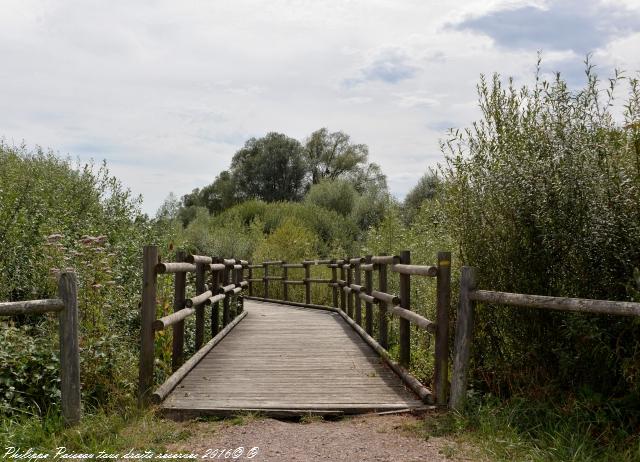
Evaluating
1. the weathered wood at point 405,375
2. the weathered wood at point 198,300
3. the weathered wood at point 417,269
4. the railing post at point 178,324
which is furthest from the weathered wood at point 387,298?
the railing post at point 178,324

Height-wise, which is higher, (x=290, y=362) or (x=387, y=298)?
(x=387, y=298)

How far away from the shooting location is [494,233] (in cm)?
576

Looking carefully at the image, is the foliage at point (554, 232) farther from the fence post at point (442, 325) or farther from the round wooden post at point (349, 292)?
the round wooden post at point (349, 292)

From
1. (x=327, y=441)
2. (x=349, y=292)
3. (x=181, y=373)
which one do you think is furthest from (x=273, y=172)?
(x=327, y=441)

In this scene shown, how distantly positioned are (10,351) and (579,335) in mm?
4689

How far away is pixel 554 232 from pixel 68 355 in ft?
12.7

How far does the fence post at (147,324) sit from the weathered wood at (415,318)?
232cm

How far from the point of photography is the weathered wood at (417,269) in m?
5.46

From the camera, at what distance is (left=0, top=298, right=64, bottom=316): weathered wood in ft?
14.6

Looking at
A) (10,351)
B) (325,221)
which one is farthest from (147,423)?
(325,221)

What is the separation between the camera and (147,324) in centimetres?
527

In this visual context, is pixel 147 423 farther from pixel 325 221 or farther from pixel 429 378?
pixel 325 221

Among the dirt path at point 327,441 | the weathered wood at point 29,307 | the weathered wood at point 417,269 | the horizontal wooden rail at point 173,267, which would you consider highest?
the horizontal wooden rail at point 173,267

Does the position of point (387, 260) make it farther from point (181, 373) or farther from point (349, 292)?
point (349, 292)
